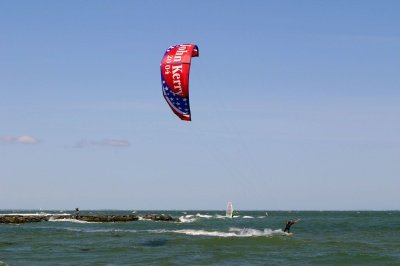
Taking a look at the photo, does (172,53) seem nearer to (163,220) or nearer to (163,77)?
(163,77)

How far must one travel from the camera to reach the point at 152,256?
96.3 ft

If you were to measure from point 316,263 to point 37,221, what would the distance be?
6009cm

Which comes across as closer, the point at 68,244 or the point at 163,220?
the point at 68,244

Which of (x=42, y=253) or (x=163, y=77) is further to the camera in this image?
(x=42, y=253)

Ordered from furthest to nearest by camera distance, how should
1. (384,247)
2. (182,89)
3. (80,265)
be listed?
(384,247) < (80,265) < (182,89)

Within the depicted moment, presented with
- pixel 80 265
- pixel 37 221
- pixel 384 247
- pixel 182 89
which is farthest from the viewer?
pixel 37 221

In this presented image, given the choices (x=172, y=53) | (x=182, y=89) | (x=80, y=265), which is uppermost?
(x=172, y=53)

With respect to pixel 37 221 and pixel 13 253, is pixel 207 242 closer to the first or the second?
pixel 13 253

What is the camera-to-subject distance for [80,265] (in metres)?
26.2

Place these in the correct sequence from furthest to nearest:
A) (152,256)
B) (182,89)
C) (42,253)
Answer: (42,253), (152,256), (182,89)

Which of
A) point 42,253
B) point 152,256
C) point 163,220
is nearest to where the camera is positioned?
point 152,256

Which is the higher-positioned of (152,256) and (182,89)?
(182,89)

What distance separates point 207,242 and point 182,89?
14.7m

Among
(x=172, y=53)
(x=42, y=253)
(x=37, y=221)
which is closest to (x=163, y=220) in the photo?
(x=37, y=221)
